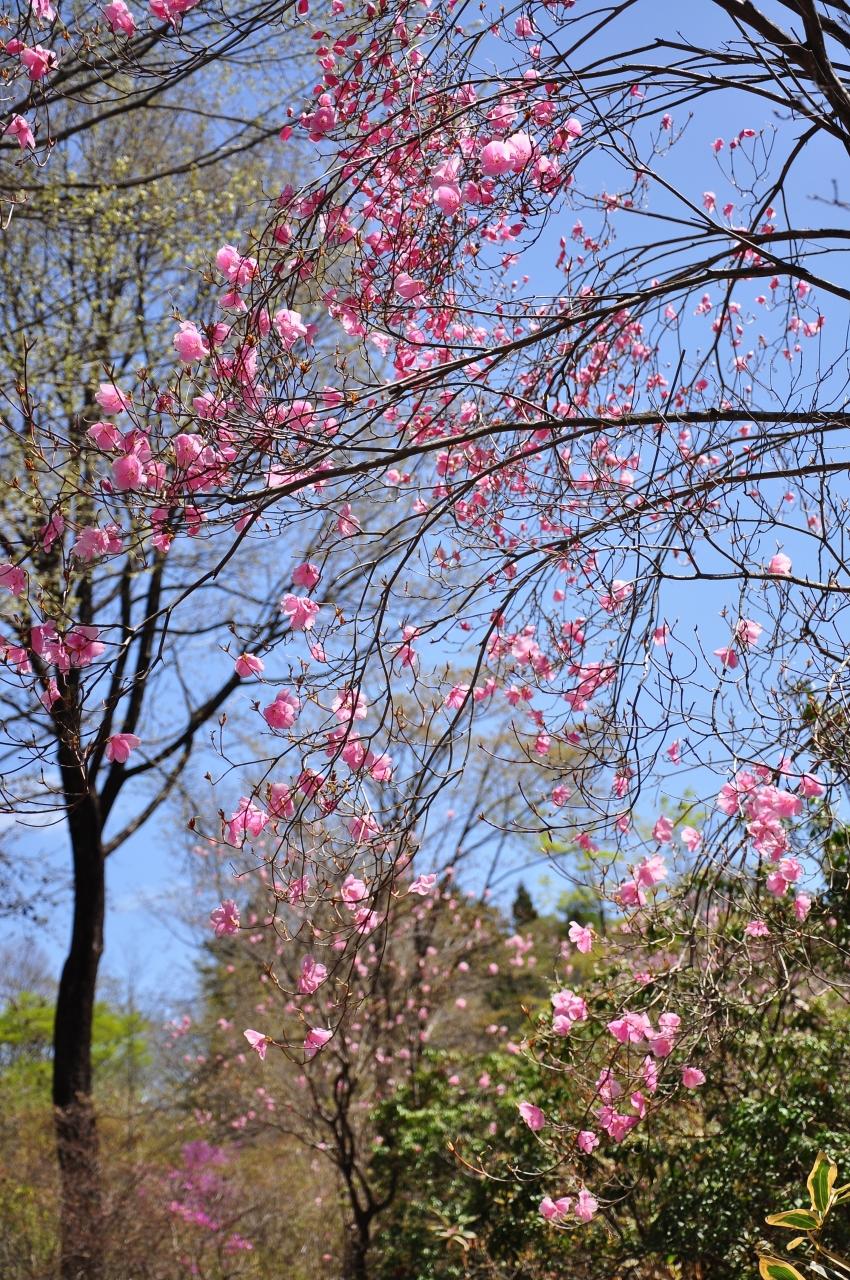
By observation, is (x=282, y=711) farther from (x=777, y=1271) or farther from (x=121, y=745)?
(x=777, y=1271)

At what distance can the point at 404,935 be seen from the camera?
39.1ft

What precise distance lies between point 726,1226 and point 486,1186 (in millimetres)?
1828

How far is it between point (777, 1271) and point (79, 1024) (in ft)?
24.8

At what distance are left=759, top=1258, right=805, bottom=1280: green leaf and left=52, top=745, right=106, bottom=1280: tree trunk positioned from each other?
580 centimetres

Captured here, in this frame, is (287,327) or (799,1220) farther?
(287,327)

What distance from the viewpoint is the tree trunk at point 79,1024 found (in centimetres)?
798

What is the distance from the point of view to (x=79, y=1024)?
30.5ft

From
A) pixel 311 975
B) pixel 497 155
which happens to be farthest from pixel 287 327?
pixel 311 975

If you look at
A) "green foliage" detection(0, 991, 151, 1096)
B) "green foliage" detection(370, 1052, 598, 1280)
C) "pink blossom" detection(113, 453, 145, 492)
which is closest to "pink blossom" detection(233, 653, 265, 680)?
"pink blossom" detection(113, 453, 145, 492)

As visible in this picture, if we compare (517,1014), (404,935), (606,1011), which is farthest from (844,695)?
(517,1014)

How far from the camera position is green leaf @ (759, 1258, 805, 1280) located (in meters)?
2.76

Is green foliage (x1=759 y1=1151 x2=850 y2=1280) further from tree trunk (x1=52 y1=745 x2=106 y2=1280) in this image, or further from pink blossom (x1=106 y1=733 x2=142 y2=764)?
tree trunk (x1=52 y1=745 x2=106 y2=1280)

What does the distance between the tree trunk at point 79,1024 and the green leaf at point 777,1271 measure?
580cm

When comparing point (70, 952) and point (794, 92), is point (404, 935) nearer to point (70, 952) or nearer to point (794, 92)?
point (70, 952)
